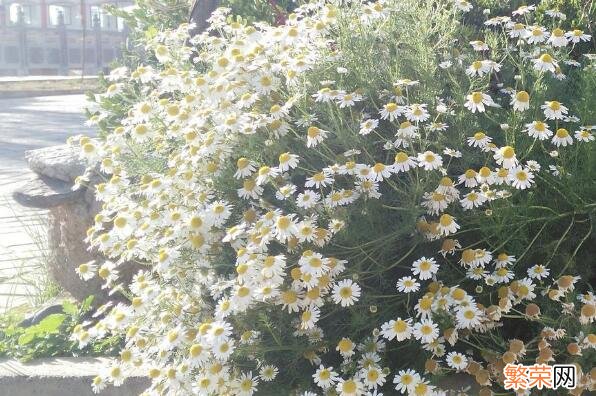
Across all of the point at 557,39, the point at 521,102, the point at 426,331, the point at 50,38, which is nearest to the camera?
the point at 426,331

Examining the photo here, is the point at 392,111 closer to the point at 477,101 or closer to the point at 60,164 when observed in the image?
the point at 477,101

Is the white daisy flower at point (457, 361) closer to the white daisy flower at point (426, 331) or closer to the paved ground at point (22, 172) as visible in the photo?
the white daisy flower at point (426, 331)

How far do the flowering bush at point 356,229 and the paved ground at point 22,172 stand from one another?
6.46 ft

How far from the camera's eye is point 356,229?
7.45 feet

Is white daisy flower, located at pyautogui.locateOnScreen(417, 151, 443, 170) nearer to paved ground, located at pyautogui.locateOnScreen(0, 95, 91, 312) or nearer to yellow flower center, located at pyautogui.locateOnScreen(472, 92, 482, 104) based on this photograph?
yellow flower center, located at pyautogui.locateOnScreen(472, 92, 482, 104)

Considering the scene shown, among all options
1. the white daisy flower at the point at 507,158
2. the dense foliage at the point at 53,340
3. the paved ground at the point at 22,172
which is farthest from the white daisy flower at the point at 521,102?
the paved ground at the point at 22,172

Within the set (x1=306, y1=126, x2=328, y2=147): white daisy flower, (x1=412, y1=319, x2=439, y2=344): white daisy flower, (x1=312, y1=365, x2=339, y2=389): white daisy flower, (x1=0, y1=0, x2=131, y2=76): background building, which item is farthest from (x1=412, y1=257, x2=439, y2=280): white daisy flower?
(x1=0, y1=0, x2=131, y2=76): background building

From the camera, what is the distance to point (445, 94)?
113 inches

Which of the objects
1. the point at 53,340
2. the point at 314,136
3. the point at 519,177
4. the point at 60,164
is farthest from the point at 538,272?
the point at 60,164

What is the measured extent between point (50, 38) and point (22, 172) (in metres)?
42.9

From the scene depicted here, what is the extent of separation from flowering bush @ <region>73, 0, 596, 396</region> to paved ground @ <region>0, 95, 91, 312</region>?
197cm

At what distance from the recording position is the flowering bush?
7.15 ft

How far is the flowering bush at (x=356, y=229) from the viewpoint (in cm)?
218

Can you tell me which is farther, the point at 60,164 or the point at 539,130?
the point at 60,164
